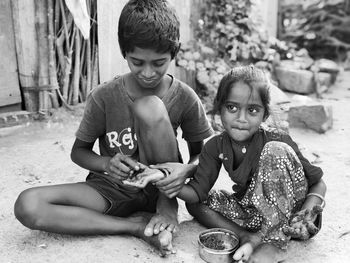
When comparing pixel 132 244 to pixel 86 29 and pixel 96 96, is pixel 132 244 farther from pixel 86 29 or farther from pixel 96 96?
pixel 86 29

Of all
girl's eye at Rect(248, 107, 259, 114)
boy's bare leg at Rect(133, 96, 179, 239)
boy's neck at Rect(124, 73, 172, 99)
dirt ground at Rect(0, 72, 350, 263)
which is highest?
boy's neck at Rect(124, 73, 172, 99)

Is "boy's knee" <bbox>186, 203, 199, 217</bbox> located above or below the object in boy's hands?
below

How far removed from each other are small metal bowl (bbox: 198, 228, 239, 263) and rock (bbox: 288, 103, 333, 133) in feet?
6.88

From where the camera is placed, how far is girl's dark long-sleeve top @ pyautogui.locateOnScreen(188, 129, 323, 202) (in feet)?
7.11

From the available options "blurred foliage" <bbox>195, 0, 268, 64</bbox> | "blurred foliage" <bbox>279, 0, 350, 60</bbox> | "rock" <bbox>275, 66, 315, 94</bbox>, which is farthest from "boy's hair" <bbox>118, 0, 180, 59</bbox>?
"blurred foliage" <bbox>279, 0, 350, 60</bbox>

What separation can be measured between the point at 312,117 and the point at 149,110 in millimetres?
2321

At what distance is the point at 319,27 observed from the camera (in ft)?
22.0

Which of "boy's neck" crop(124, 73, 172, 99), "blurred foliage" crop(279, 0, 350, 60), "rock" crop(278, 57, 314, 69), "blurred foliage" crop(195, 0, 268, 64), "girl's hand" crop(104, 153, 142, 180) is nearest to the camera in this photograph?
"girl's hand" crop(104, 153, 142, 180)

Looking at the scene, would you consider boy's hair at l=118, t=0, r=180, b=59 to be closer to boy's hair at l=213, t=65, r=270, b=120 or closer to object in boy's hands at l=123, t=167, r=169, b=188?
boy's hair at l=213, t=65, r=270, b=120

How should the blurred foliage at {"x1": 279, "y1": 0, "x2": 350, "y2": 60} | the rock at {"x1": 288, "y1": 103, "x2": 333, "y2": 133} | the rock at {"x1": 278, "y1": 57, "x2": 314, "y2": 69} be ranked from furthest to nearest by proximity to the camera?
the blurred foliage at {"x1": 279, "y1": 0, "x2": 350, "y2": 60}, the rock at {"x1": 278, "y1": 57, "x2": 314, "y2": 69}, the rock at {"x1": 288, "y1": 103, "x2": 333, "y2": 133}

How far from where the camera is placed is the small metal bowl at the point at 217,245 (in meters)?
2.09

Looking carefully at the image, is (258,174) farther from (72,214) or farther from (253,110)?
(72,214)

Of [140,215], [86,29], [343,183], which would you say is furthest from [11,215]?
[343,183]

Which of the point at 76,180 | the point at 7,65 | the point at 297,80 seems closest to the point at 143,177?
the point at 76,180
